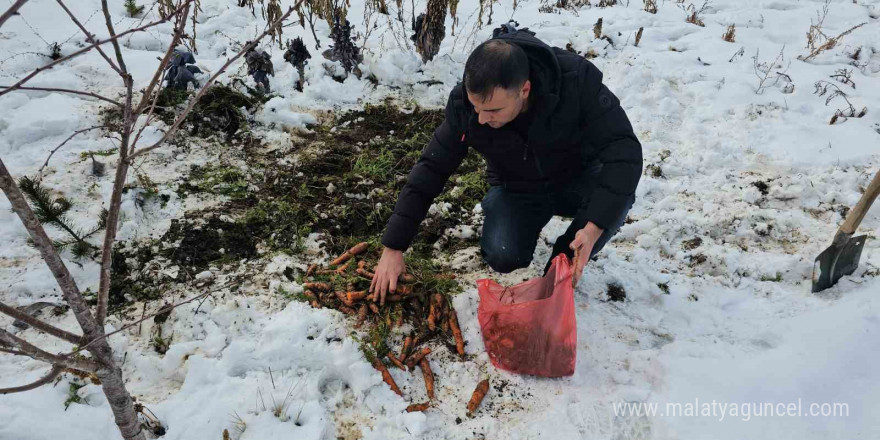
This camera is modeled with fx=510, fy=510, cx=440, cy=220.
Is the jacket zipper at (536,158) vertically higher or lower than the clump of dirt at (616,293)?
higher

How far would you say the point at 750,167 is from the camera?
3.49m

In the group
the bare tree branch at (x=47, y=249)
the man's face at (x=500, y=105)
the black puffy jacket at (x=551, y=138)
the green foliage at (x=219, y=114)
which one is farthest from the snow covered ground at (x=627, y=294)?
the man's face at (x=500, y=105)

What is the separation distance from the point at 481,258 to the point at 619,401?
1.09m

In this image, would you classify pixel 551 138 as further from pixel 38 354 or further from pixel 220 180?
pixel 220 180

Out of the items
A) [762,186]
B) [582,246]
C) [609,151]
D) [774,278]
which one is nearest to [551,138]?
[609,151]

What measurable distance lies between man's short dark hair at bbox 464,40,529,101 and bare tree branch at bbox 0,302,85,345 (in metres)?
1.51

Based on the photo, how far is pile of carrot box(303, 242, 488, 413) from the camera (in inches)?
90.6

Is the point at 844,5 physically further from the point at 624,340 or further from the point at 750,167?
the point at 624,340

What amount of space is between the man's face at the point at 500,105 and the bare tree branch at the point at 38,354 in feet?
5.02

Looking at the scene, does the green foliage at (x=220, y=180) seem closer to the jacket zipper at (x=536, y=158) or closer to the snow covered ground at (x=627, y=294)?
the snow covered ground at (x=627, y=294)

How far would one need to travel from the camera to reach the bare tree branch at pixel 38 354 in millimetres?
1146

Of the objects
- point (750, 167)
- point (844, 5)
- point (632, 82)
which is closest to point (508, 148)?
point (750, 167)

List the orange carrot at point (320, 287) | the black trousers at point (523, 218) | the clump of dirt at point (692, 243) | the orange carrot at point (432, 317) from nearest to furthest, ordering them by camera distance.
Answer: the orange carrot at point (432, 317) → the orange carrot at point (320, 287) → the black trousers at point (523, 218) → the clump of dirt at point (692, 243)

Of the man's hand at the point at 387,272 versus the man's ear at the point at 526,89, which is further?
the man's hand at the point at 387,272
